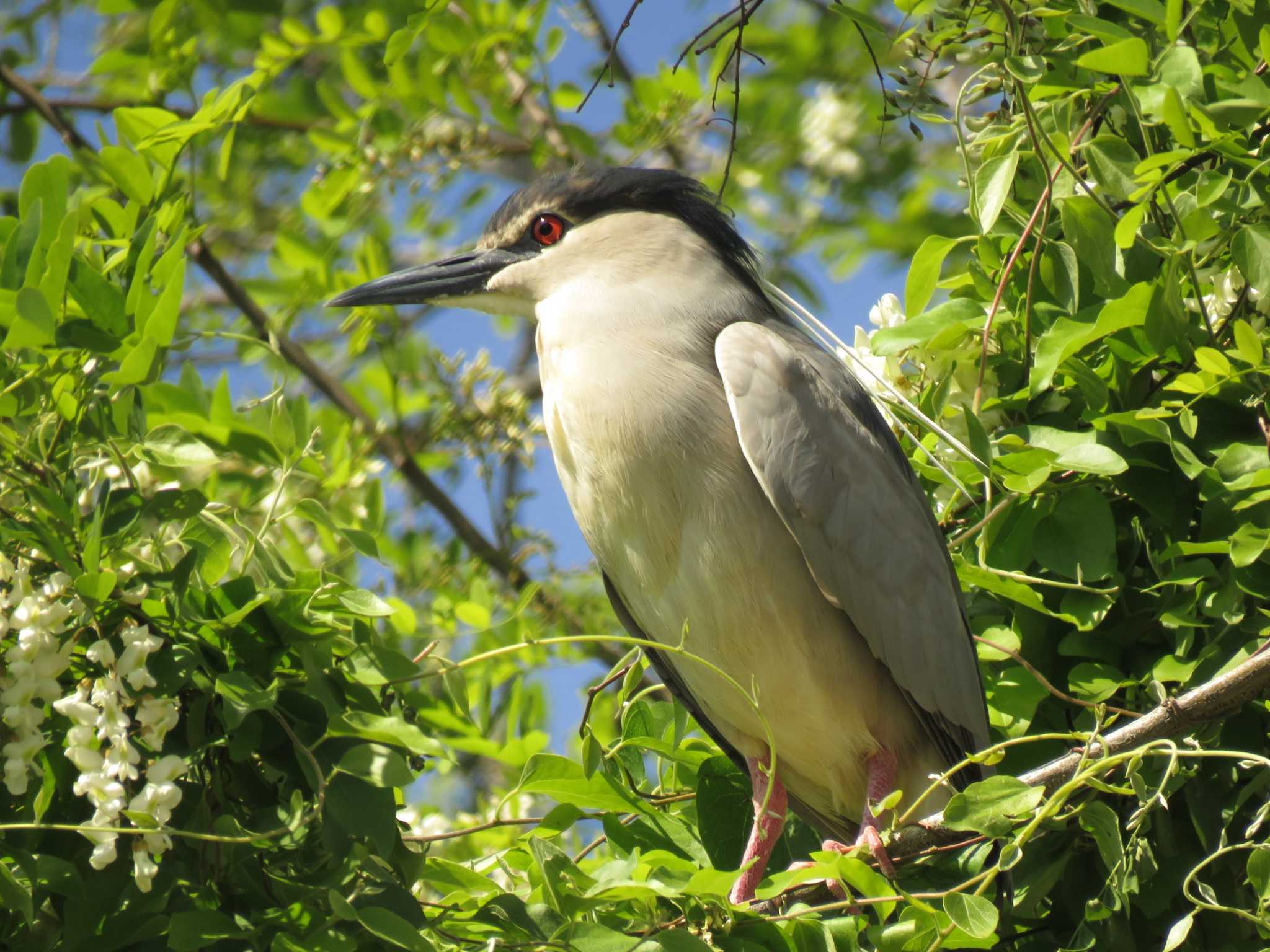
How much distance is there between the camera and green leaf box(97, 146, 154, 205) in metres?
2.35

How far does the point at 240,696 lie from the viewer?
1.74m

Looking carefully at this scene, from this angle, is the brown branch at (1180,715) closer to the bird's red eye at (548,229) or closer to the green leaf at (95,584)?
the green leaf at (95,584)

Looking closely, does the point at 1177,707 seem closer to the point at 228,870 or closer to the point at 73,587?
the point at 228,870

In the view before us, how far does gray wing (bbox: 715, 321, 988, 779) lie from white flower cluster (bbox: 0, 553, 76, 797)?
1437mm

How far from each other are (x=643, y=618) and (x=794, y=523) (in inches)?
16.9

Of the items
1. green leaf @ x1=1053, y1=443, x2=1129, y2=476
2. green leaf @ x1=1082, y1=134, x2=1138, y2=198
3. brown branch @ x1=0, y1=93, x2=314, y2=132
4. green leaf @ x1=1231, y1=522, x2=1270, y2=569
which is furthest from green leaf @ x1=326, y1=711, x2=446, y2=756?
brown branch @ x1=0, y1=93, x2=314, y2=132

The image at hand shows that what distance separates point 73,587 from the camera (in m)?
1.74

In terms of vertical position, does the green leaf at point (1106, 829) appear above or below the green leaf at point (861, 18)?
below

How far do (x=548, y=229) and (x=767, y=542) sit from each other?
116 centimetres

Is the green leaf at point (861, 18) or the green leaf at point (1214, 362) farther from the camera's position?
the green leaf at point (861, 18)

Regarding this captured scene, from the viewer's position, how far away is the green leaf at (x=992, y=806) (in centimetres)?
191

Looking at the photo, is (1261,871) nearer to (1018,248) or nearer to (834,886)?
(834,886)

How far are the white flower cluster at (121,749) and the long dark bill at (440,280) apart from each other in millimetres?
1673

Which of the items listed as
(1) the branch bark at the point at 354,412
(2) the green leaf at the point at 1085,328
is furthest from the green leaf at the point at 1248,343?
(1) the branch bark at the point at 354,412
